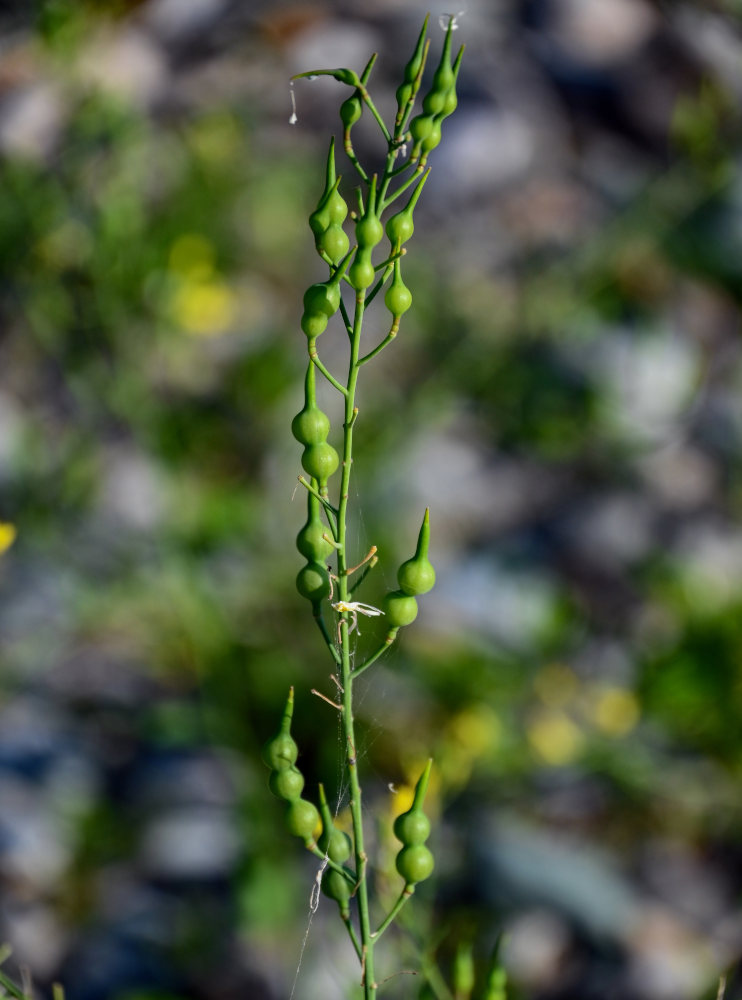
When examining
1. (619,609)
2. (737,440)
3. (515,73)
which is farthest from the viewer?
(515,73)

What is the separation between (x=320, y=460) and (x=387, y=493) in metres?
0.96

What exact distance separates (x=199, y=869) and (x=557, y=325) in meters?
0.80

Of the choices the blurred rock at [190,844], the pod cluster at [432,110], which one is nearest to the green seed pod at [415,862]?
the pod cluster at [432,110]

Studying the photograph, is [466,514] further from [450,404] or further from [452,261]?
[452,261]

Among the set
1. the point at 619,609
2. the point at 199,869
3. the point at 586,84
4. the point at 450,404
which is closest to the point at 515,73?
the point at 586,84

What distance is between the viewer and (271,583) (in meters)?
1.19

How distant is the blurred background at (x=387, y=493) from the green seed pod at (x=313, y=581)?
342 mm

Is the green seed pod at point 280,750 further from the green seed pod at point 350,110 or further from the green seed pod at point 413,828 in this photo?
the green seed pod at point 350,110

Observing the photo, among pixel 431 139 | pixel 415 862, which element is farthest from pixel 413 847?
pixel 431 139

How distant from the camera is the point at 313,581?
12.9 inches

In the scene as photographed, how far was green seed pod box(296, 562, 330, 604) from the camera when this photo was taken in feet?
1.07

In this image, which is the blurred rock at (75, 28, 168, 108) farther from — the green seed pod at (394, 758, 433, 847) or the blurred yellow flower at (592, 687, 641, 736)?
the green seed pod at (394, 758, 433, 847)

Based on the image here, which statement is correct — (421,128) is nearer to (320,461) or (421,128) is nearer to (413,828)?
(320,461)

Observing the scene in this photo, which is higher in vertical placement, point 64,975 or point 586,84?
point 586,84
